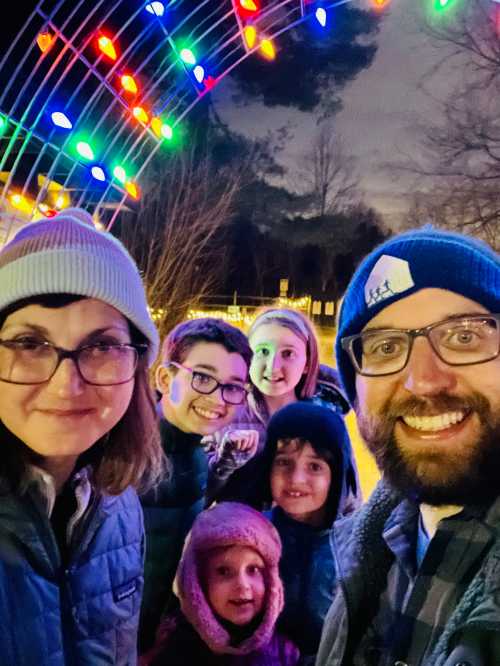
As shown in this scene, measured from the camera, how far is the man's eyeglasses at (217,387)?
1.88m

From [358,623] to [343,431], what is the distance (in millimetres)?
530

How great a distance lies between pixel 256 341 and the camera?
6.19 feet

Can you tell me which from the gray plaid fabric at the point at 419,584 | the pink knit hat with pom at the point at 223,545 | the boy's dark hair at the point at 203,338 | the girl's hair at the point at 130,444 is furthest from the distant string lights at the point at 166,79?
the gray plaid fabric at the point at 419,584

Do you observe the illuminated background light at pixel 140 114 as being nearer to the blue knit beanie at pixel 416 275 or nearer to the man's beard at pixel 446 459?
the blue knit beanie at pixel 416 275

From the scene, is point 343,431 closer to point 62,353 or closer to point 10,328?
point 62,353

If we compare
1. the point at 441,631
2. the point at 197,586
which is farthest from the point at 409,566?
the point at 197,586

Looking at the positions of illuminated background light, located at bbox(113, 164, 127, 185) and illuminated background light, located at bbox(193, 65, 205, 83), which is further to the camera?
illuminated background light, located at bbox(113, 164, 127, 185)

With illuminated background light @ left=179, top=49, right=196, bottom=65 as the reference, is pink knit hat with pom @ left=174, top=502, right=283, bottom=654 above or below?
below

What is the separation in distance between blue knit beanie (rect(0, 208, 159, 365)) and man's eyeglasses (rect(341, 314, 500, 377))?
0.65 m

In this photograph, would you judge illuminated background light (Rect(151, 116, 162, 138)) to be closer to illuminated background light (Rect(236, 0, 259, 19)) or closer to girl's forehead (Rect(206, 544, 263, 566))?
illuminated background light (Rect(236, 0, 259, 19))

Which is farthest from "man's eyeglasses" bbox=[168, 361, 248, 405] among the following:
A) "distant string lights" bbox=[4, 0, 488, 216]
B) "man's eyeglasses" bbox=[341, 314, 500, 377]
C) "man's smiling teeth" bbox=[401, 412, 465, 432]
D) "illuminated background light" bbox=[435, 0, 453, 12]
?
"illuminated background light" bbox=[435, 0, 453, 12]

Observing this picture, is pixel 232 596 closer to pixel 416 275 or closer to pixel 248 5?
pixel 416 275

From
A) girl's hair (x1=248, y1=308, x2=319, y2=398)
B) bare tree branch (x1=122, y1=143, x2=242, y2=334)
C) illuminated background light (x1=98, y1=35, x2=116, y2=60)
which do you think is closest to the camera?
girl's hair (x1=248, y1=308, x2=319, y2=398)

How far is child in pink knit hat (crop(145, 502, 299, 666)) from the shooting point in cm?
177
